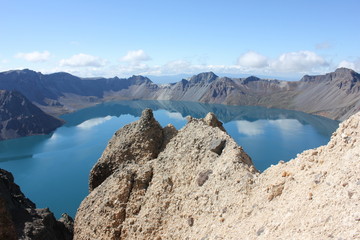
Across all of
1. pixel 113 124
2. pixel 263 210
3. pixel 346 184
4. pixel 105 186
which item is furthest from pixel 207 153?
pixel 113 124

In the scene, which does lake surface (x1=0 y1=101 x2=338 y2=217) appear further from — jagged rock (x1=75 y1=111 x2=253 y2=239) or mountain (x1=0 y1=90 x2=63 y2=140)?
jagged rock (x1=75 y1=111 x2=253 y2=239)

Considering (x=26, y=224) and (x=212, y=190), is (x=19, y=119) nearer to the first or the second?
(x=26, y=224)

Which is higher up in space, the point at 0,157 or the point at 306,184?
the point at 306,184

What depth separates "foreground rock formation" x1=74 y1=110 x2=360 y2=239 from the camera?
38.2ft

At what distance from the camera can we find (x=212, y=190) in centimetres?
1897

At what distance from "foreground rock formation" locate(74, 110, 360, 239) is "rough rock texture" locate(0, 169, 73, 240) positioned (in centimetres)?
230

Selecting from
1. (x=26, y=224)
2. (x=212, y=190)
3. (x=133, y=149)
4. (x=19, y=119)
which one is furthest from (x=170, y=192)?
(x=19, y=119)

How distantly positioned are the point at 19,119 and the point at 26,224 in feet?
594

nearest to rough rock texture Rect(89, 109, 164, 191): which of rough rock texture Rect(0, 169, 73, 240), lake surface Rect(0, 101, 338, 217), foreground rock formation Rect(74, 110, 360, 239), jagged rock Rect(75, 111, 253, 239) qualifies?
foreground rock formation Rect(74, 110, 360, 239)

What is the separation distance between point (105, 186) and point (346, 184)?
19829 millimetres

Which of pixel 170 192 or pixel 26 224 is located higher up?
pixel 170 192

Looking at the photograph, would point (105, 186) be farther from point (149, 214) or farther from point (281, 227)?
point (281, 227)

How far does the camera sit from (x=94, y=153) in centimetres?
11456

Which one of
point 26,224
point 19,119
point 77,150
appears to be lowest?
point 77,150
